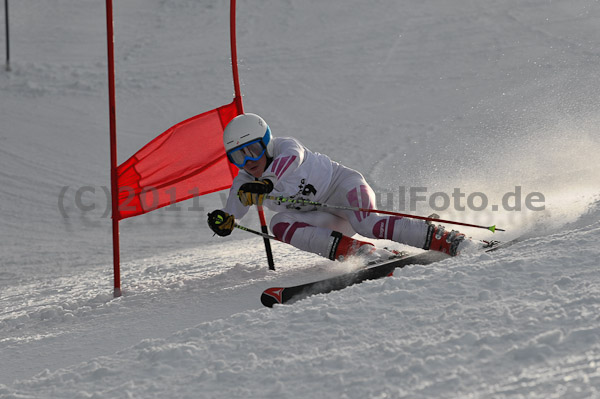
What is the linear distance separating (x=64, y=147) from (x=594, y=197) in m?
7.02

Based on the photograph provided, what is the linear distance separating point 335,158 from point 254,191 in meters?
5.10

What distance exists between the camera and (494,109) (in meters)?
10.1

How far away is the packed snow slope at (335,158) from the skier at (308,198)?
0.32 m

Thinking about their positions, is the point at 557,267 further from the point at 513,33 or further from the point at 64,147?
the point at 513,33

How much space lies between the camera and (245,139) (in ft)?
14.2

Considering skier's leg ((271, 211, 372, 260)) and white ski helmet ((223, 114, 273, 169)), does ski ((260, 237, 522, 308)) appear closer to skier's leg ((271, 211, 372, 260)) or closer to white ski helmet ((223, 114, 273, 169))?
skier's leg ((271, 211, 372, 260))

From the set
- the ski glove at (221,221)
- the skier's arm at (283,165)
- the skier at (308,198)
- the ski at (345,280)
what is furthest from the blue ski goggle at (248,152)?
the ski at (345,280)

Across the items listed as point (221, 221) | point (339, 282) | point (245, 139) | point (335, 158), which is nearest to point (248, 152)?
point (245, 139)

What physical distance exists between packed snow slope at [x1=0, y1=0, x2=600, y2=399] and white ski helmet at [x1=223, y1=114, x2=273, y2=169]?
745 millimetres

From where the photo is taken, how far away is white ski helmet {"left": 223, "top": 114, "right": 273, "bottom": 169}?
4340 millimetres

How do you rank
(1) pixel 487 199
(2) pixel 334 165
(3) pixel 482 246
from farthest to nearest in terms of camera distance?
(1) pixel 487 199
(2) pixel 334 165
(3) pixel 482 246

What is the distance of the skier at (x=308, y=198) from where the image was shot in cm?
422

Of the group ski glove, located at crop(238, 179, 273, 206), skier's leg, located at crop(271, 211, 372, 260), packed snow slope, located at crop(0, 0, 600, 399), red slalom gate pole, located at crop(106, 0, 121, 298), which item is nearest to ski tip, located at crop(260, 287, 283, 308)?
packed snow slope, located at crop(0, 0, 600, 399)

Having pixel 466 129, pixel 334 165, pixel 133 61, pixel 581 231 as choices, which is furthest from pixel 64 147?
pixel 581 231
